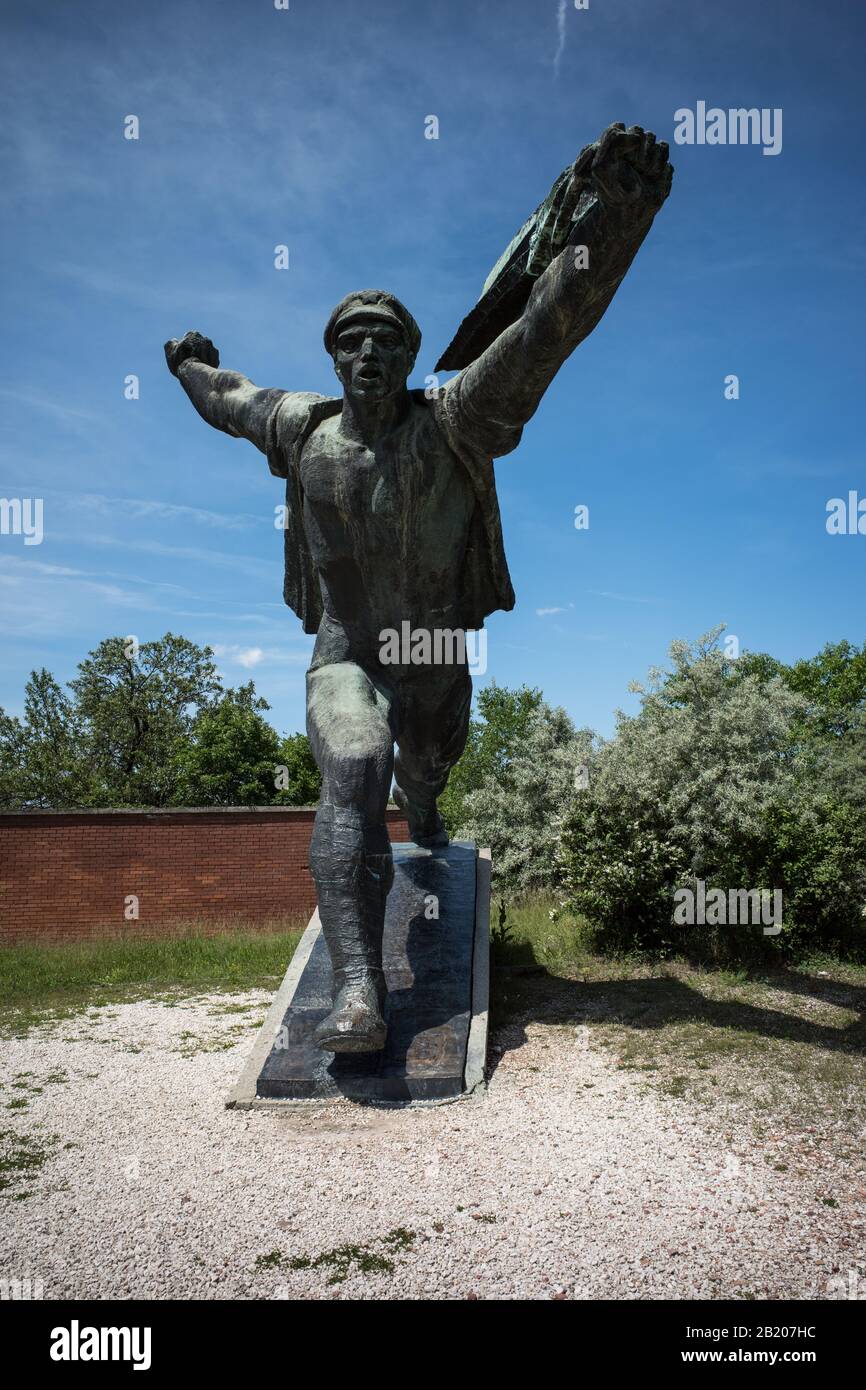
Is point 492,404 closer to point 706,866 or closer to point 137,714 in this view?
point 706,866

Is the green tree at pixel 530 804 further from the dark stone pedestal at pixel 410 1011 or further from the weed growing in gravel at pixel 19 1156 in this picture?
the weed growing in gravel at pixel 19 1156

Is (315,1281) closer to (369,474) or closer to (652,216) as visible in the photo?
(369,474)

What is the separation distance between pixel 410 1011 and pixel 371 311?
312 cm

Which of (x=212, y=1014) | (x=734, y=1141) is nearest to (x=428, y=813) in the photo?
(x=212, y=1014)

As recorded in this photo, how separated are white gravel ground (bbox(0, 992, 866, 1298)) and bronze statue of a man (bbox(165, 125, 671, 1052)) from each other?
49cm

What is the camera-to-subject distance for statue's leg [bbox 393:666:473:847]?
181 inches

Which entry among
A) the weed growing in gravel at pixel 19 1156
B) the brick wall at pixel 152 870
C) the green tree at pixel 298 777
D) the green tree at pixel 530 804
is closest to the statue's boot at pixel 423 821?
the weed growing in gravel at pixel 19 1156

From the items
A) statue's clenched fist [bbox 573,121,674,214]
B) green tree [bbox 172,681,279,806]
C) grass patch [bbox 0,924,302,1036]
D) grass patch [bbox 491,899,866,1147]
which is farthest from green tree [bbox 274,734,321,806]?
statue's clenched fist [bbox 573,121,674,214]

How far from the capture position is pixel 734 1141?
120 inches

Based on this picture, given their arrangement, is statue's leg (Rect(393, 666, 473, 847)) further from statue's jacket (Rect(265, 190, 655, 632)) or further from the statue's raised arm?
the statue's raised arm

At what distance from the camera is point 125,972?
7.85 metres

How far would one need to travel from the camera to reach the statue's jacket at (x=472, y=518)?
3.87m

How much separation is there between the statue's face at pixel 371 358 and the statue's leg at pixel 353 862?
1.36m

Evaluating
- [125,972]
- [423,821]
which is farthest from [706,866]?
[125,972]
